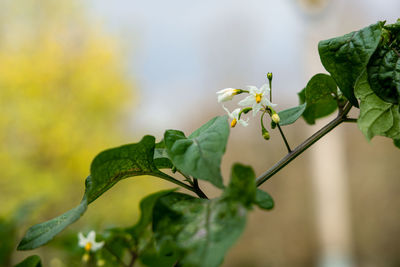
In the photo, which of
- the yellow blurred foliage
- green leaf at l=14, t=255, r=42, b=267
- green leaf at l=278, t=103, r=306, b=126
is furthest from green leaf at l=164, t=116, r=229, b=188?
the yellow blurred foliage

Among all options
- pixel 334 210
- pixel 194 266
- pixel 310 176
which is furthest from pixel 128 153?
pixel 310 176

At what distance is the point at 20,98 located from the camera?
6980 millimetres

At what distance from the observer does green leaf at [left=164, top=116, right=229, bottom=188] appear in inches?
10.4

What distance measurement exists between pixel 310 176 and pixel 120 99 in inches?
162

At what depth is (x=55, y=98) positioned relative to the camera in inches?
294

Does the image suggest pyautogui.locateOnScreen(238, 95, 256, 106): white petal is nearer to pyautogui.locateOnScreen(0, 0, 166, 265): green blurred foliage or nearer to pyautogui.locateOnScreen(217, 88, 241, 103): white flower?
pyautogui.locateOnScreen(217, 88, 241, 103): white flower

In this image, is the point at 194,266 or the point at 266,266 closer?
the point at 194,266

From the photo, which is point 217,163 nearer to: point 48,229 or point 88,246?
point 48,229

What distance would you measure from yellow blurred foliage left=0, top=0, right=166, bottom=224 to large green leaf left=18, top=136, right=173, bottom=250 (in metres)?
6.85

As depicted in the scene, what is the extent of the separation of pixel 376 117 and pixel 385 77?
1.9 inches

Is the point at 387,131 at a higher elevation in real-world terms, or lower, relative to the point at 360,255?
higher

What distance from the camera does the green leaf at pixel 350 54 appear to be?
316 mm

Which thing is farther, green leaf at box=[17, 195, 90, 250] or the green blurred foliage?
the green blurred foliage

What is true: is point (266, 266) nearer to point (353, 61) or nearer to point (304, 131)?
point (304, 131)
